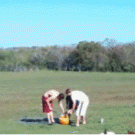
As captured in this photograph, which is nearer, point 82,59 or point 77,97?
point 77,97

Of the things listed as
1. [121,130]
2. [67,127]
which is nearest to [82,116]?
[67,127]

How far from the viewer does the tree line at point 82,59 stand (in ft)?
158

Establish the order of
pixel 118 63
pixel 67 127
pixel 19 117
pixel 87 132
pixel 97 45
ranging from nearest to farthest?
1. pixel 87 132
2. pixel 67 127
3. pixel 19 117
4. pixel 118 63
5. pixel 97 45

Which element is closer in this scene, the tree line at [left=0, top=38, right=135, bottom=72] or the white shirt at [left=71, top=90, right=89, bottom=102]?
the white shirt at [left=71, top=90, right=89, bottom=102]

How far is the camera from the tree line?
4806 centimetres

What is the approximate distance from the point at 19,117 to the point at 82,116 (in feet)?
10.1

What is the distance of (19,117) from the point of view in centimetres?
1237

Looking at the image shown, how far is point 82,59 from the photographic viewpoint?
50.8m

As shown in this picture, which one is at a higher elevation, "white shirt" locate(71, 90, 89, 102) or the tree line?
the tree line

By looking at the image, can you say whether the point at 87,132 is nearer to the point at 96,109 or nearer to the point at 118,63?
the point at 96,109

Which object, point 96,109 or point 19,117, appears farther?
point 96,109

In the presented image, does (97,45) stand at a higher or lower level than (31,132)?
higher

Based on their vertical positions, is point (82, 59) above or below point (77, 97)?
above

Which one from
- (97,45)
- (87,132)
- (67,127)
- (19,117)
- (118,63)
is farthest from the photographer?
(97,45)
